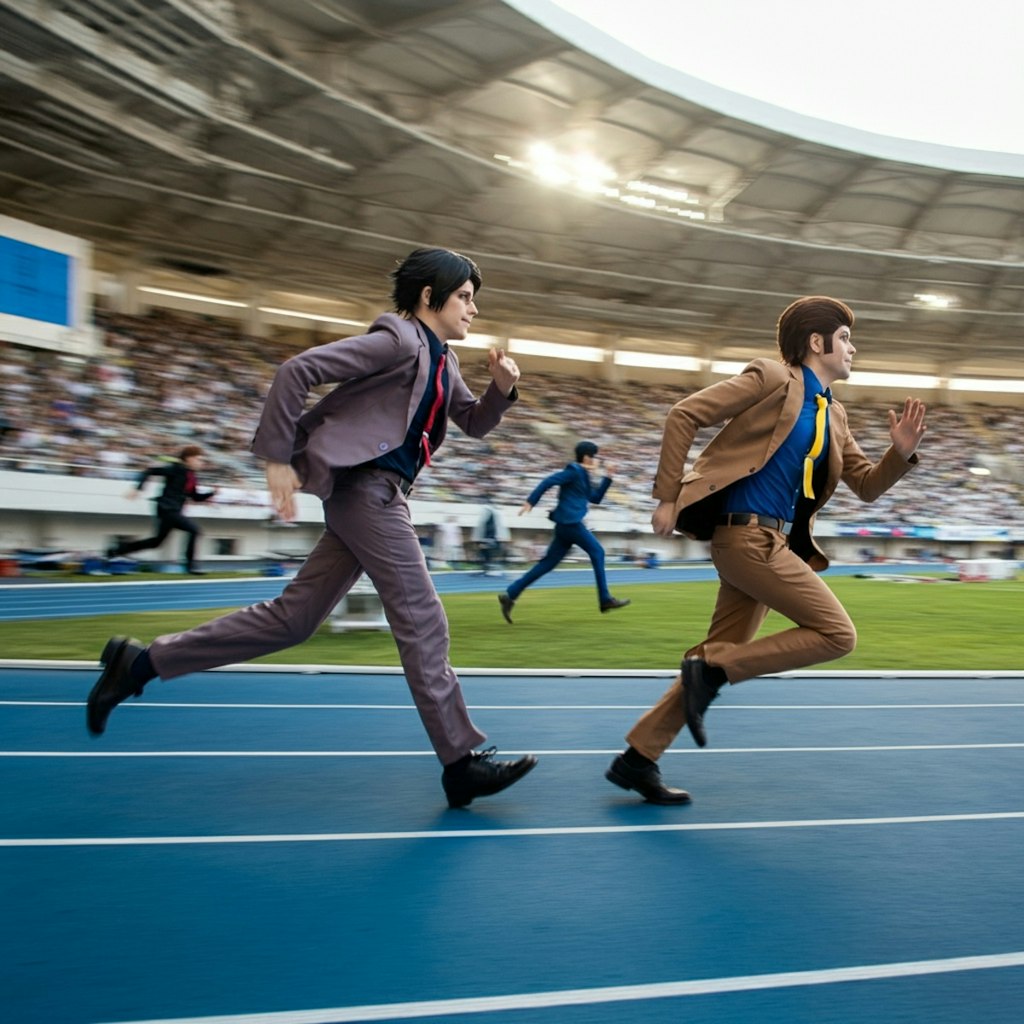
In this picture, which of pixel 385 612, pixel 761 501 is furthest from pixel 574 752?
pixel 761 501

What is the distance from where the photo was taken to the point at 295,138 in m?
28.0

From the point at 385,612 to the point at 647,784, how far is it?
120cm

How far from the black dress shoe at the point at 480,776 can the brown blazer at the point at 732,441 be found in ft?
3.60

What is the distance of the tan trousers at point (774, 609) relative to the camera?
392cm

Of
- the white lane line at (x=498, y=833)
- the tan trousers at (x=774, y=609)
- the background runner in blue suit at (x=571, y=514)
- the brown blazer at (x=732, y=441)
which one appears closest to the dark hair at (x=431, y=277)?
the brown blazer at (x=732, y=441)

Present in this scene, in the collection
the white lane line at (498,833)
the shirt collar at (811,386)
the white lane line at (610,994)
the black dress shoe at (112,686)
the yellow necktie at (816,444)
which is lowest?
the white lane line at (498,833)

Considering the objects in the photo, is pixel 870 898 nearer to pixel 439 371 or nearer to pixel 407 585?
pixel 407 585

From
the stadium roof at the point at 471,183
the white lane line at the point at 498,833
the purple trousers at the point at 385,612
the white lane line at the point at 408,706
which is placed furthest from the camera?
the stadium roof at the point at 471,183

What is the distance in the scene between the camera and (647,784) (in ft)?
13.3

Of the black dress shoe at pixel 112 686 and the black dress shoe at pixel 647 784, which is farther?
the black dress shoe at pixel 647 784

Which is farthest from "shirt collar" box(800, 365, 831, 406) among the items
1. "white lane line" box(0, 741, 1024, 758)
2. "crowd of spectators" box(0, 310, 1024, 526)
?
"crowd of spectators" box(0, 310, 1024, 526)

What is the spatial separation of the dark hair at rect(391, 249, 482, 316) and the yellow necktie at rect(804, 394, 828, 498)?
54.9 inches

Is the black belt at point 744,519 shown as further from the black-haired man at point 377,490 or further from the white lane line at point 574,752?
the white lane line at point 574,752

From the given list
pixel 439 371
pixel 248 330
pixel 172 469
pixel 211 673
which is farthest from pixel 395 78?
pixel 439 371
